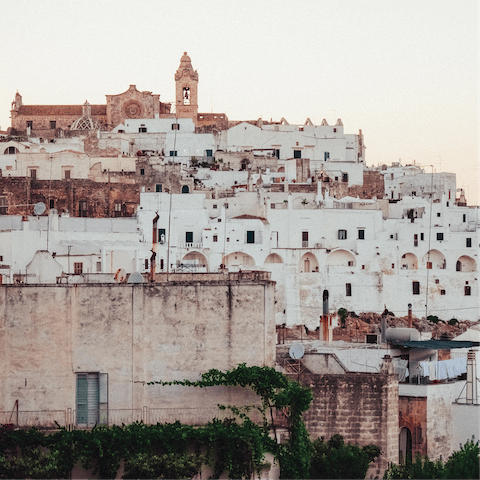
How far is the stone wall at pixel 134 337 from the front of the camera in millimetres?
14547

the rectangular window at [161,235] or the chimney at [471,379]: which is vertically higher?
the rectangular window at [161,235]

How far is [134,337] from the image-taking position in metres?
14.6

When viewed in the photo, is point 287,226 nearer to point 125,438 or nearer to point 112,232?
point 112,232

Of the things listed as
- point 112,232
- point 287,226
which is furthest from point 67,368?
point 287,226

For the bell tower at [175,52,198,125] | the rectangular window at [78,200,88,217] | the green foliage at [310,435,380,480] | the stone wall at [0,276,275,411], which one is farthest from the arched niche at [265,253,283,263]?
the stone wall at [0,276,275,411]

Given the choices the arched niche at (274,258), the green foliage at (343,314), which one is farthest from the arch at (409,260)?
the arched niche at (274,258)

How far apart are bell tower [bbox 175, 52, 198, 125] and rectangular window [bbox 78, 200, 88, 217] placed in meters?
17.0

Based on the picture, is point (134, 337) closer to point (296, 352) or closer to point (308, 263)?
point (296, 352)

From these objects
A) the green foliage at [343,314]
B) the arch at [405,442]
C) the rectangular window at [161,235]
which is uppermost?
the rectangular window at [161,235]

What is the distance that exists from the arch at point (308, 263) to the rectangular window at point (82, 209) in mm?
10456

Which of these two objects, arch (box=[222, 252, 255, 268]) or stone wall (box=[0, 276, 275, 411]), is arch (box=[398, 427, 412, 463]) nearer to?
stone wall (box=[0, 276, 275, 411])

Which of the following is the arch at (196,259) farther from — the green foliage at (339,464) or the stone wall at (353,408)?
the green foliage at (339,464)

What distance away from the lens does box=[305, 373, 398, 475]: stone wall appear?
1761 centimetres

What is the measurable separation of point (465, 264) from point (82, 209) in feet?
60.4
